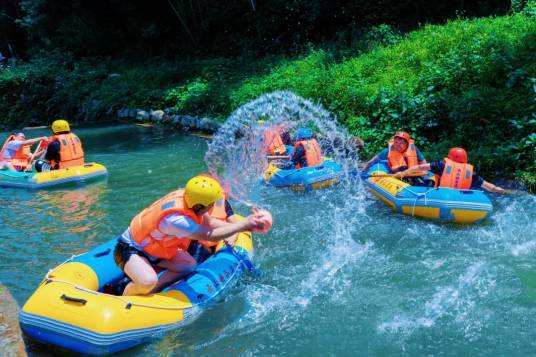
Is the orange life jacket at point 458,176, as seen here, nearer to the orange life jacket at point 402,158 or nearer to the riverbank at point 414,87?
the orange life jacket at point 402,158

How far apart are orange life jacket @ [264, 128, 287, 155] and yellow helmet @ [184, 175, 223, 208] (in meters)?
5.76

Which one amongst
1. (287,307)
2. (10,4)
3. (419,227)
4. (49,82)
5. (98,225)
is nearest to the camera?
(287,307)

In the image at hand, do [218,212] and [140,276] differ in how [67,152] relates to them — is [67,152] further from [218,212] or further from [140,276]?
[140,276]

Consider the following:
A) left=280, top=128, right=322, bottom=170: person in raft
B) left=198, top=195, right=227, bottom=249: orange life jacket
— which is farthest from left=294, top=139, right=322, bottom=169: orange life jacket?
left=198, top=195, right=227, bottom=249: orange life jacket

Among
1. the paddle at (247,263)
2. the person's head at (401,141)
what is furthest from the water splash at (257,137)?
the paddle at (247,263)

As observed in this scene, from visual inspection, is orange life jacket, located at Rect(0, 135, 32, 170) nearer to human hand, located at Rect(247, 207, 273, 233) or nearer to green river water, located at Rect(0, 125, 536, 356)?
green river water, located at Rect(0, 125, 536, 356)

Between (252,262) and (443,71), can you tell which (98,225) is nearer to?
(252,262)

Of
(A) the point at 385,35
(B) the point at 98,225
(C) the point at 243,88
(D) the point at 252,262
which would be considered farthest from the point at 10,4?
(D) the point at 252,262

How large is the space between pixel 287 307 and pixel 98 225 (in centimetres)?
384

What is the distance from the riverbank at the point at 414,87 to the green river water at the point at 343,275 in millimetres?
1787

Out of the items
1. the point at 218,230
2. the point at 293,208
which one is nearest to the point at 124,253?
the point at 218,230

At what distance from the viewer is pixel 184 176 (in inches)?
407

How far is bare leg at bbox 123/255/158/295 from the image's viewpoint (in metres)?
4.55

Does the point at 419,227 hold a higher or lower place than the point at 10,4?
lower
